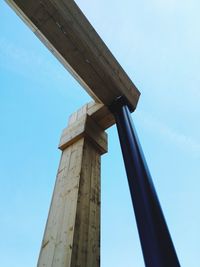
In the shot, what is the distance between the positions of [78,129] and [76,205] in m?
0.60

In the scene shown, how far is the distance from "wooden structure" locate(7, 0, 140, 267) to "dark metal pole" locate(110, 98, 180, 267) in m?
0.25

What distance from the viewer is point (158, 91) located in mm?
4004

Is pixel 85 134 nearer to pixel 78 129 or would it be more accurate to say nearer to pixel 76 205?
pixel 78 129

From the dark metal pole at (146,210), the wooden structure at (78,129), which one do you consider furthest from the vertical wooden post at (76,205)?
the dark metal pole at (146,210)

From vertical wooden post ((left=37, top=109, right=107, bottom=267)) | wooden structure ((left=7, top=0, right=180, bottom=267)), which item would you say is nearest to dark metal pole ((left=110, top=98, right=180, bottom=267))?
wooden structure ((left=7, top=0, right=180, bottom=267))

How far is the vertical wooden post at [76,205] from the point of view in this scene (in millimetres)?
811

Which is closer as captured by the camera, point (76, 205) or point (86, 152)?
point (76, 205)

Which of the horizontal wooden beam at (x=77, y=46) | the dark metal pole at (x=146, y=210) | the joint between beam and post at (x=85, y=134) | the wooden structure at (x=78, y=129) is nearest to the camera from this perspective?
the dark metal pole at (x=146, y=210)

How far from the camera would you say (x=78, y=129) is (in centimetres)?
144

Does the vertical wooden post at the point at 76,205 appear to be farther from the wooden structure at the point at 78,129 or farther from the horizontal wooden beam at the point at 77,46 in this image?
the horizontal wooden beam at the point at 77,46

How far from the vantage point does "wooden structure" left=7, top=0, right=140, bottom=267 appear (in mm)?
853

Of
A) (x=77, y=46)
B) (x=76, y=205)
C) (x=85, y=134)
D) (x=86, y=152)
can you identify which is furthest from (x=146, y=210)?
(x=77, y=46)

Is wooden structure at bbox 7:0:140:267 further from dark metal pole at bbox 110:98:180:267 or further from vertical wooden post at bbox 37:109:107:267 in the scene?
dark metal pole at bbox 110:98:180:267

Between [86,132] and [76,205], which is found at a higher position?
[86,132]
